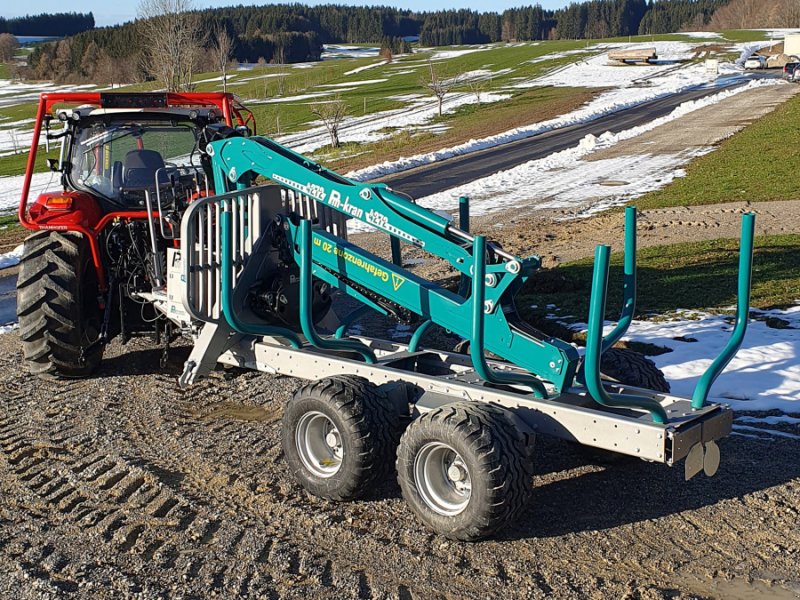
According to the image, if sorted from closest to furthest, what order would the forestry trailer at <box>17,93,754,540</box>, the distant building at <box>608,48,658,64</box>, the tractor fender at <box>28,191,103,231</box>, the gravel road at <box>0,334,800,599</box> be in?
1. the gravel road at <box>0,334,800,599</box>
2. the forestry trailer at <box>17,93,754,540</box>
3. the tractor fender at <box>28,191,103,231</box>
4. the distant building at <box>608,48,658,64</box>

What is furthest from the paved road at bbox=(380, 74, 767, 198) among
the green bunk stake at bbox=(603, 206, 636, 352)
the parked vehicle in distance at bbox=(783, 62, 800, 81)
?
the green bunk stake at bbox=(603, 206, 636, 352)

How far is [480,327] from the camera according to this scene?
4.96m

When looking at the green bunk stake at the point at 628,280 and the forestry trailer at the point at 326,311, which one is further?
the green bunk stake at the point at 628,280

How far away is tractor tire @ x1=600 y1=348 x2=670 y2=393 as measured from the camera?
5.70m

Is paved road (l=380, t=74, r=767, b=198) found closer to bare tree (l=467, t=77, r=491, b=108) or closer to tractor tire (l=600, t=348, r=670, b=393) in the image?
bare tree (l=467, t=77, r=491, b=108)

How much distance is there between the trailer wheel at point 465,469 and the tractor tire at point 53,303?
145 inches

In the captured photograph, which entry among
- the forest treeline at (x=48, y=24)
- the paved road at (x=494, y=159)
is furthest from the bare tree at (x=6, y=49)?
the paved road at (x=494, y=159)

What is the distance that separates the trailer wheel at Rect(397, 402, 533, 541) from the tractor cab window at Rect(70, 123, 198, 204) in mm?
4105

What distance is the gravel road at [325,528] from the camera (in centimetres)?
434

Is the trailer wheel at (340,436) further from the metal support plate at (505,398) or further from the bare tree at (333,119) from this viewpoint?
the bare tree at (333,119)

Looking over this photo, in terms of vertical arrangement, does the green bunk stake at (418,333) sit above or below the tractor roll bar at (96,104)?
below

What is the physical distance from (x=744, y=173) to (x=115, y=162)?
1410 cm

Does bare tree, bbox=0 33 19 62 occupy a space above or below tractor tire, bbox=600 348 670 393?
below

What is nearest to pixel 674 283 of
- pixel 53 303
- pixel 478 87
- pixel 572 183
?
pixel 53 303
